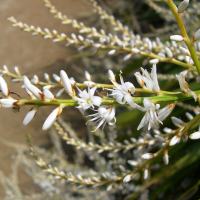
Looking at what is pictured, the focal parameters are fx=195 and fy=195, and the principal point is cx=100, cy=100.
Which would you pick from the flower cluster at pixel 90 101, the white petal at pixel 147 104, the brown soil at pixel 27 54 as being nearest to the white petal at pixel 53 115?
the flower cluster at pixel 90 101

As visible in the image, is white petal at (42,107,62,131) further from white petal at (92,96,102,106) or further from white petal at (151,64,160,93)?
white petal at (151,64,160,93)

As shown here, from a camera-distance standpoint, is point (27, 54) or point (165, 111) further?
point (27, 54)

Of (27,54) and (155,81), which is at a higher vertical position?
(155,81)

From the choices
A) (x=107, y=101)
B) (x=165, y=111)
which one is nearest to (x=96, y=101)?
(x=107, y=101)

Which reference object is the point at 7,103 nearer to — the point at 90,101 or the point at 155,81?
the point at 90,101

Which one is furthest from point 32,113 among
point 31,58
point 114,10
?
point 114,10

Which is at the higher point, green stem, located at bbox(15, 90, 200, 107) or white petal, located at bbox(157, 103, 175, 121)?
green stem, located at bbox(15, 90, 200, 107)

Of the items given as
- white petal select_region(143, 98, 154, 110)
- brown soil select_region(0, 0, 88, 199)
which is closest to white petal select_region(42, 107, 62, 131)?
white petal select_region(143, 98, 154, 110)

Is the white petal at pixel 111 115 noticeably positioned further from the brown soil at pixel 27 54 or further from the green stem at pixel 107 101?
the brown soil at pixel 27 54
